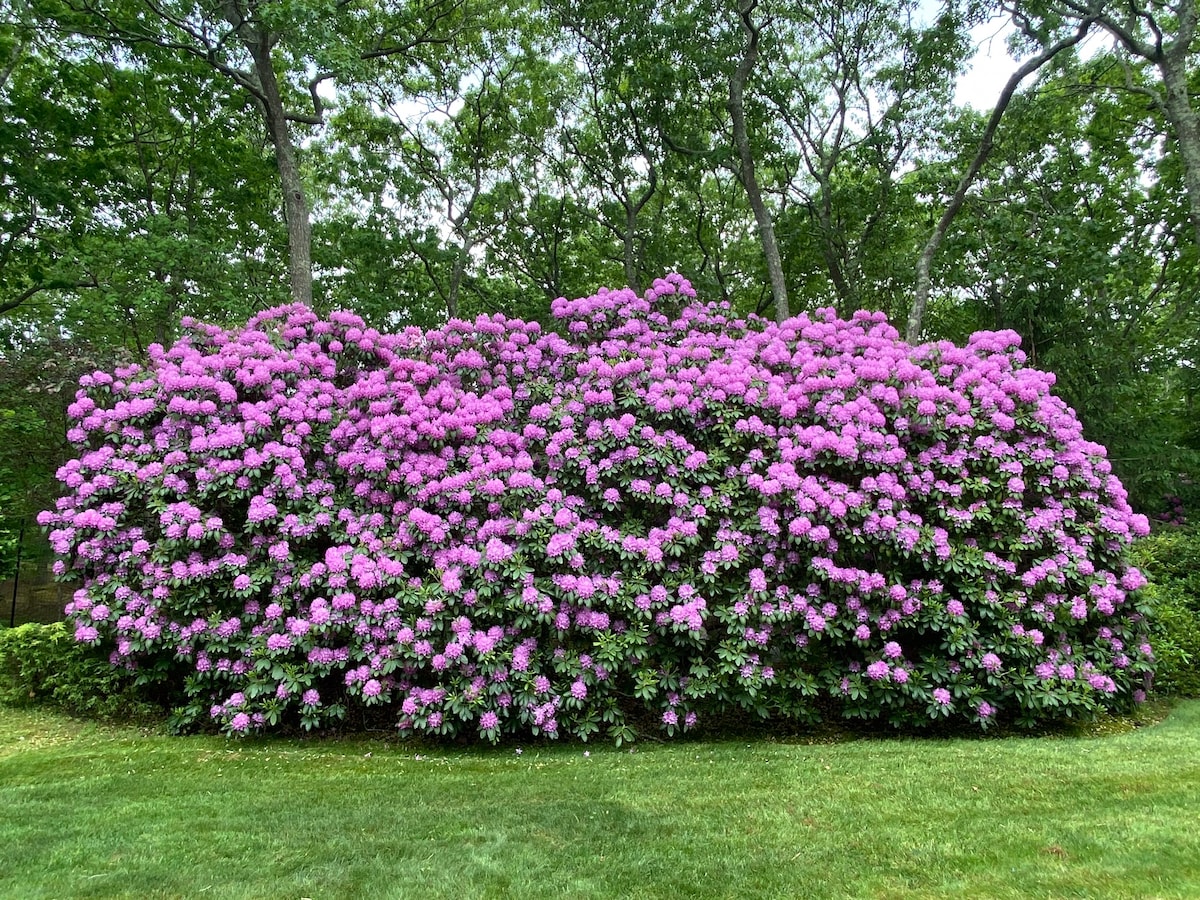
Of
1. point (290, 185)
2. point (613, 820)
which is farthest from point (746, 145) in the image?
point (613, 820)

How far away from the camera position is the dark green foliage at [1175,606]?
244 inches

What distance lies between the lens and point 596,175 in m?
14.8

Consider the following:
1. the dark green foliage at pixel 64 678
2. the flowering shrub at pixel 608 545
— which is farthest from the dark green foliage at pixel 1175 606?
the dark green foliage at pixel 64 678

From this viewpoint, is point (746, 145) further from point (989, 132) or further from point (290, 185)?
point (290, 185)

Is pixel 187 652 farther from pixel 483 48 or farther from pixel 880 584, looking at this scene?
pixel 483 48

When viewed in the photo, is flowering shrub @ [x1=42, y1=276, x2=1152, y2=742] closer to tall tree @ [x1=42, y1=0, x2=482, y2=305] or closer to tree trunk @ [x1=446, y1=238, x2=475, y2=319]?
tall tree @ [x1=42, y1=0, x2=482, y2=305]

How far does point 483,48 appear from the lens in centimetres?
1380

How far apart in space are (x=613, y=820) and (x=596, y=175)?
13.9 m

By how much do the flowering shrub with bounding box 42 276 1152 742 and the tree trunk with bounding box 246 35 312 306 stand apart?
3.75 metres

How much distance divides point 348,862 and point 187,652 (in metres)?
3.22

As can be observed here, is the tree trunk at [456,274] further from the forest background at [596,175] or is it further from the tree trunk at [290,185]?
the tree trunk at [290,185]

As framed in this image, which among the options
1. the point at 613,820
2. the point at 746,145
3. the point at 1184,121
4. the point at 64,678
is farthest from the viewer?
the point at 746,145

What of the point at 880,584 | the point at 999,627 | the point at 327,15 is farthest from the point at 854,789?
the point at 327,15

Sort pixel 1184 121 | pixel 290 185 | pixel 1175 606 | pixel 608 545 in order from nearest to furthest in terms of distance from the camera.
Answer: pixel 608 545 < pixel 1175 606 < pixel 1184 121 < pixel 290 185
